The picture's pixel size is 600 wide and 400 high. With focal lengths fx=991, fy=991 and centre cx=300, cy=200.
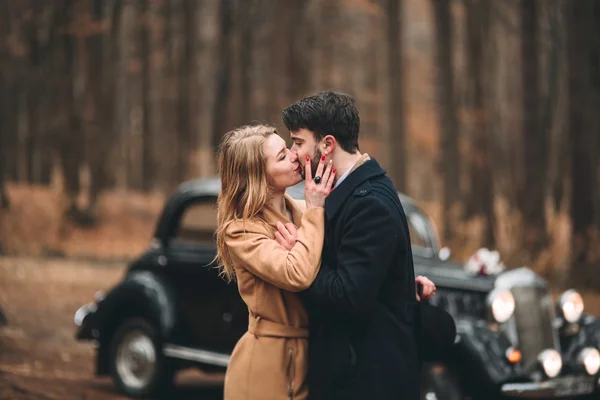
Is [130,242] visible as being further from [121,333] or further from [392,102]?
[121,333]

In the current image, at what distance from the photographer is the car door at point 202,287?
28.1ft

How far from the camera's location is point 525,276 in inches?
322

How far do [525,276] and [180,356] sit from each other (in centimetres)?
314

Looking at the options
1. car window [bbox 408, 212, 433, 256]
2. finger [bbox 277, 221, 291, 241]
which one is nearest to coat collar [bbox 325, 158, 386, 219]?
finger [bbox 277, 221, 291, 241]

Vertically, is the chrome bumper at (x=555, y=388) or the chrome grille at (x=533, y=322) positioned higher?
the chrome grille at (x=533, y=322)

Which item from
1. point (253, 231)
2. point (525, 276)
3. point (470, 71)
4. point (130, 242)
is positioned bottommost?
point (130, 242)

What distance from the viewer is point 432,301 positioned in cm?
787

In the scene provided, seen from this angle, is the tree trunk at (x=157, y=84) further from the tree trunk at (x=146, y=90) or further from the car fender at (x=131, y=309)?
the car fender at (x=131, y=309)

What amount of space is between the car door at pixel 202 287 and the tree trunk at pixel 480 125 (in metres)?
11.0

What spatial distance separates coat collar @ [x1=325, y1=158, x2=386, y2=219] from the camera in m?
4.12

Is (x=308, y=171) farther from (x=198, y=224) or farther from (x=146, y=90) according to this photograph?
(x=146, y=90)

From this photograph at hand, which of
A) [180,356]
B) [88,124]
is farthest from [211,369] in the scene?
[88,124]

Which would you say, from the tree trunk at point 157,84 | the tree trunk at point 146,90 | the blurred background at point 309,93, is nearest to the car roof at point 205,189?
the blurred background at point 309,93

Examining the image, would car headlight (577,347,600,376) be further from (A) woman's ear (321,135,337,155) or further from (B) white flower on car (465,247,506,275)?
(A) woman's ear (321,135,337,155)
